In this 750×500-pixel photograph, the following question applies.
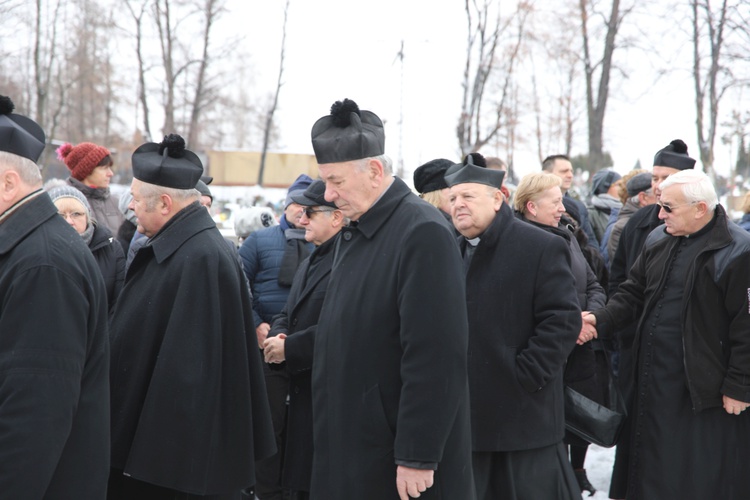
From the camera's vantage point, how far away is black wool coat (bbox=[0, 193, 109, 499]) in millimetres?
2500

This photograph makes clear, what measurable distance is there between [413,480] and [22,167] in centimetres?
181

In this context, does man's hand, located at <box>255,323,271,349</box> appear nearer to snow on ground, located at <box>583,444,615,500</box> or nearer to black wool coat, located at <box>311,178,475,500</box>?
black wool coat, located at <box>311,178,475,500</box>

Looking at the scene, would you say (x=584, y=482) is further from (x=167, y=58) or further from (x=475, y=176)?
(x=167, y=58)

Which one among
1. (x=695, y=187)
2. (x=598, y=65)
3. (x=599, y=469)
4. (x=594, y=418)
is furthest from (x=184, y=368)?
(x=598, y=65)

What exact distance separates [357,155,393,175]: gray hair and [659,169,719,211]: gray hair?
225 centimetres

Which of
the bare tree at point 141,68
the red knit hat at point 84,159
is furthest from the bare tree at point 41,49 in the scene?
the red knit hat at point 84,159

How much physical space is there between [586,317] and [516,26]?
16.2 metres

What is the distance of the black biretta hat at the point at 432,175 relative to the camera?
5902 millimetres

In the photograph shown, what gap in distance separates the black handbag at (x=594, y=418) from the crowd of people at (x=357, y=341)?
0.10 meters

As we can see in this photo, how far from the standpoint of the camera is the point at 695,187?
4.74 meters

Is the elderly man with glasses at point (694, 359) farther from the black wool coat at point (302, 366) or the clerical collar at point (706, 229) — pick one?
the black wool coat at point (302, 366)

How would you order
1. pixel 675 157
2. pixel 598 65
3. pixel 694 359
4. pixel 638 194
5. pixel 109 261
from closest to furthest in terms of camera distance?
pixel 694 359 < pixel 109 261 < pixel 675 157 < pixel 638 194 < pixel 598 65

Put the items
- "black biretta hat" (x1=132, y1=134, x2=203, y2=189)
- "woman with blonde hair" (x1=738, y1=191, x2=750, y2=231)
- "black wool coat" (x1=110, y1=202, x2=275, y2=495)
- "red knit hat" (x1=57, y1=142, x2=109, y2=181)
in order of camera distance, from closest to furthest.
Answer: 1. "black wool coat" (x1=110, y1=202, x2=275, y2=495)
2. "black biretta hat" (x1=132, y1=134, x2=203, y2=189)
3. "red knit hat" (x1=57, y1=142, x2=109, y2=181)
4. "woman with blonde hair" (x1=738, y1=191, x2=750, y2=231)

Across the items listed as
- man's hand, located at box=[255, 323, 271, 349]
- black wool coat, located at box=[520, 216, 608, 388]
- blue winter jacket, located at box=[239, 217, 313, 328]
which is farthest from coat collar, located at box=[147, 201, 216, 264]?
black wool coat, located at box=[520, 216, 608, 388]
